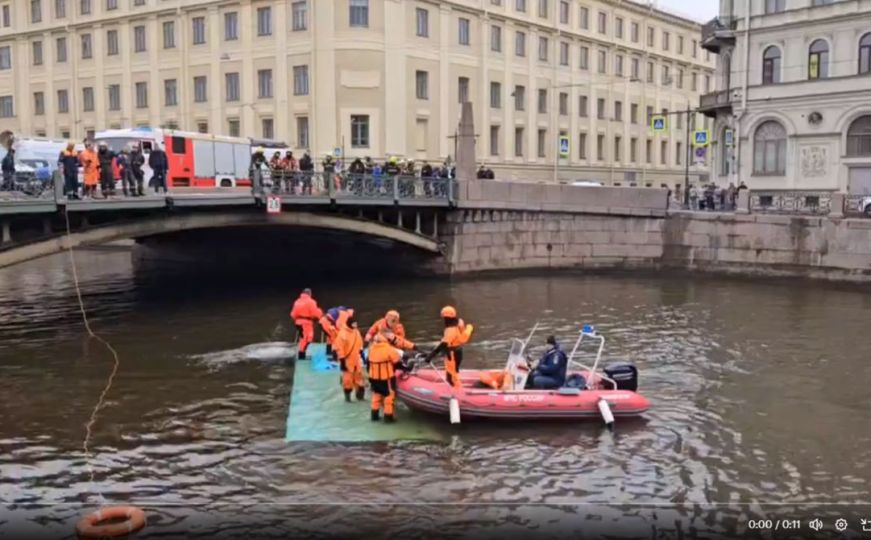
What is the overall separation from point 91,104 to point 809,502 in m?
60.0

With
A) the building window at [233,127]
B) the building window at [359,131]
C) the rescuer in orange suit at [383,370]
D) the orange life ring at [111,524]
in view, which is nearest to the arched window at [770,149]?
the building window at [359,131]

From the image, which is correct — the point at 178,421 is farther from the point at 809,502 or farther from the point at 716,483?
the point at 809,502

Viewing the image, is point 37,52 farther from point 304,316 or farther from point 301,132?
point 304,316

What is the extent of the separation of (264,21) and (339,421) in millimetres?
42761

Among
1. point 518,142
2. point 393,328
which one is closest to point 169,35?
point 518,142

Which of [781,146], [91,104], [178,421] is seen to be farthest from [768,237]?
[91,104]

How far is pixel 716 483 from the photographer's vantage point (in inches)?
483

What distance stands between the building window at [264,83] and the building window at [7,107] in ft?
81.2

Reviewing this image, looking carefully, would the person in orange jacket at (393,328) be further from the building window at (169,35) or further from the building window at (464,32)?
the building window at (169,35)

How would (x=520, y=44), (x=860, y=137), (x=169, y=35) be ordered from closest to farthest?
(x=860, y=137), (x=169, y=35), (x=520, y=44)

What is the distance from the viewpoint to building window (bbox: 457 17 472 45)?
185 ft

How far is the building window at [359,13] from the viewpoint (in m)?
50.3

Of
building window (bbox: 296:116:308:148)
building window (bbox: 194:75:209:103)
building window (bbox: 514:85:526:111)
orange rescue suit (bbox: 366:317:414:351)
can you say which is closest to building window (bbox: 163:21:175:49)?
building window (bbox: 194:75:209:103)
